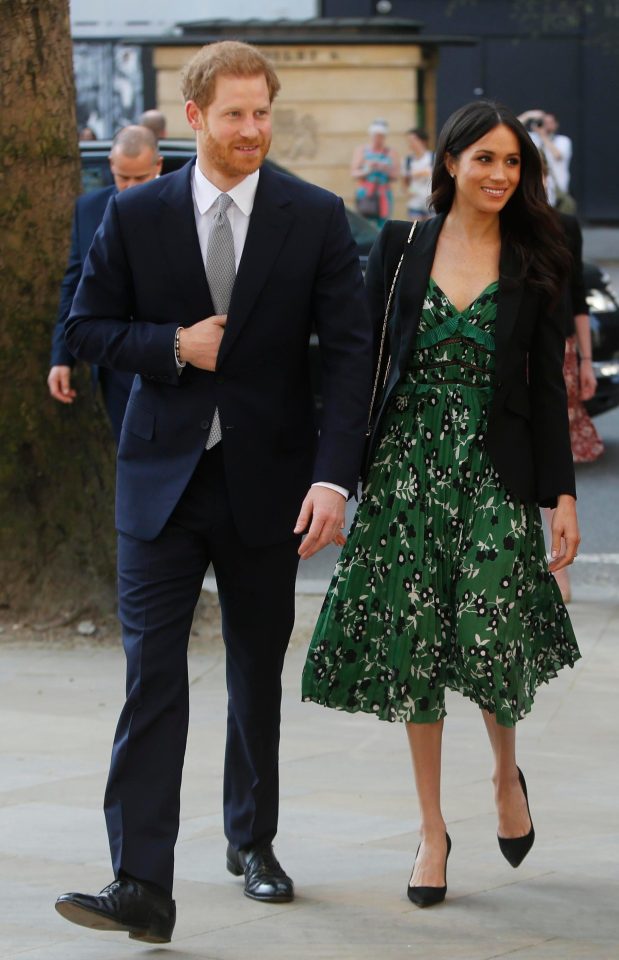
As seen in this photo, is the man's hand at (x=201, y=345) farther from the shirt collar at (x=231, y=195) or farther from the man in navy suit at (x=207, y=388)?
the shirt collar at (x=231, y=195)

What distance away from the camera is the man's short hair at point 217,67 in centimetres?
398

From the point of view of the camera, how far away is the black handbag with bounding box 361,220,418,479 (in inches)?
175

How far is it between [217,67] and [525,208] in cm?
91

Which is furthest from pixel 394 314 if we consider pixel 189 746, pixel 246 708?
pixel 189 746

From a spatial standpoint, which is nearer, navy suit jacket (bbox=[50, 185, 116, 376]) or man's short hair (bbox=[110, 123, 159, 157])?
navy suit jacket (bbox=[50, 185, 116, 376])

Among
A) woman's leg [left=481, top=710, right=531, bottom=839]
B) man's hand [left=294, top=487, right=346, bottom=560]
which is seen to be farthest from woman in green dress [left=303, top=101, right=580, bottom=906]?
man's hand [left=294, top=487, right=346, bottom=560]

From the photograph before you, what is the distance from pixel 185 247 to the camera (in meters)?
4.09

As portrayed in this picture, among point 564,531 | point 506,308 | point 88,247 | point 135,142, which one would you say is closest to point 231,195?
point 506,308

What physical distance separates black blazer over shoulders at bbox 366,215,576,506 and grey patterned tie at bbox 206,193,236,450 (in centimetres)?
49

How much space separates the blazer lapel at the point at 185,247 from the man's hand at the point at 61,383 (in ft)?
9.29

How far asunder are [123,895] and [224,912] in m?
0.42

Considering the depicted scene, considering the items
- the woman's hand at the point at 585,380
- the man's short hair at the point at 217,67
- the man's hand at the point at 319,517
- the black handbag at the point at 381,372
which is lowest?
the woman's hand at the point at 585,380

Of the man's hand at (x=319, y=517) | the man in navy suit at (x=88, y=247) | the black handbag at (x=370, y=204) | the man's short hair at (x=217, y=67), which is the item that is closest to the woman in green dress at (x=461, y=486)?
the man's hand at (x=319, y=517)

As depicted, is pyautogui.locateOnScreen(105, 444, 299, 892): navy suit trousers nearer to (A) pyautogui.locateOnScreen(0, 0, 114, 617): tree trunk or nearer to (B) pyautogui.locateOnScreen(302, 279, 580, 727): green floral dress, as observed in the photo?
(B) pyautogui.locateOnScreen(302, 279, 580, 727): green floral dress
